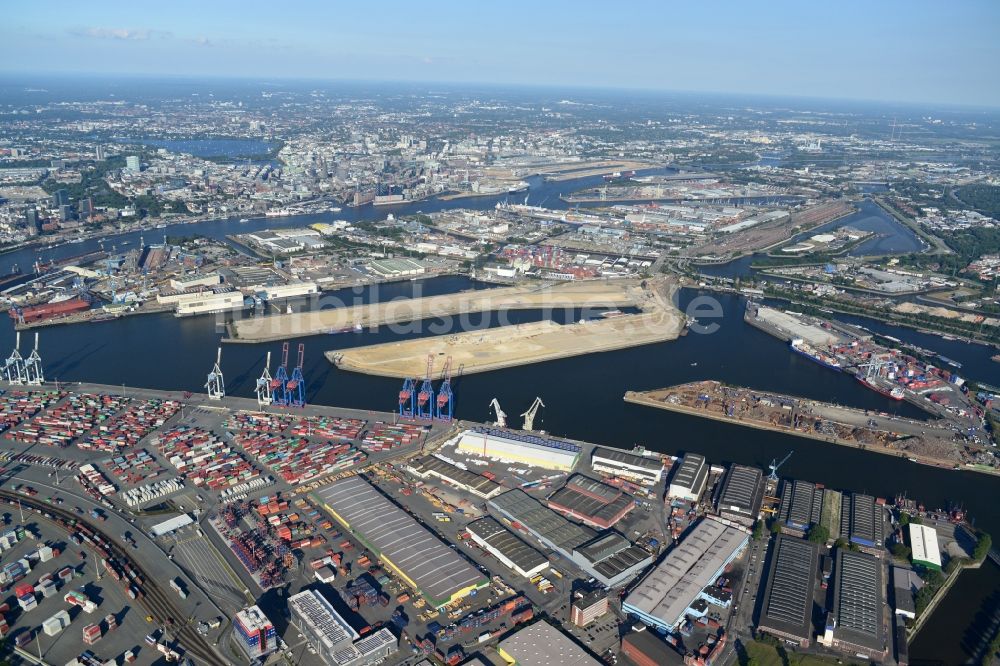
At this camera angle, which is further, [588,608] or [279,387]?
[279,387]

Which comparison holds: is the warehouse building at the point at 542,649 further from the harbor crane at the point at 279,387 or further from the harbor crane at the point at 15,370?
the harbor crane at the point at 15,370

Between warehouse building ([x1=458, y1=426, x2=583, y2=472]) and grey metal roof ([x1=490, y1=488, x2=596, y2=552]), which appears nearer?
grey metal roof ([x1=490, y1=488, x2=596, y2=552])

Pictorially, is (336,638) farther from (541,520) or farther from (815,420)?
(815,420)

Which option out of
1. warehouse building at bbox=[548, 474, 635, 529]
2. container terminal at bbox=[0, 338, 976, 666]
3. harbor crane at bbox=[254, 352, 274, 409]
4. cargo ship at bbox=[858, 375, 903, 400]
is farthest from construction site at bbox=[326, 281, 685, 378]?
Result: warehouse building at bbox=[548, 474, 635, 529]

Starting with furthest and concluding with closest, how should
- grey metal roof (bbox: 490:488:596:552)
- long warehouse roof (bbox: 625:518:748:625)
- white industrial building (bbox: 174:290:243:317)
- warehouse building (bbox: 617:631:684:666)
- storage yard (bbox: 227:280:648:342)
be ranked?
white industrial building (bbox: 174:290:243:317), storage yard (bbox: 227:280:648:342), grey metal roof (bbox: 490:488:596:552), long warehouse roof (bbox: 625:518:748:625), warehouse building (bbox: 617:631:684:666)

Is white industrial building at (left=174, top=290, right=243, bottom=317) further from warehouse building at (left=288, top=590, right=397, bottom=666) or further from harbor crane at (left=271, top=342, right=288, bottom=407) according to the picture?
warehouse building at (left=288, top=590, right=397, bottom=666)

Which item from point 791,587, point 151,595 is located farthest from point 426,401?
point 791,587
